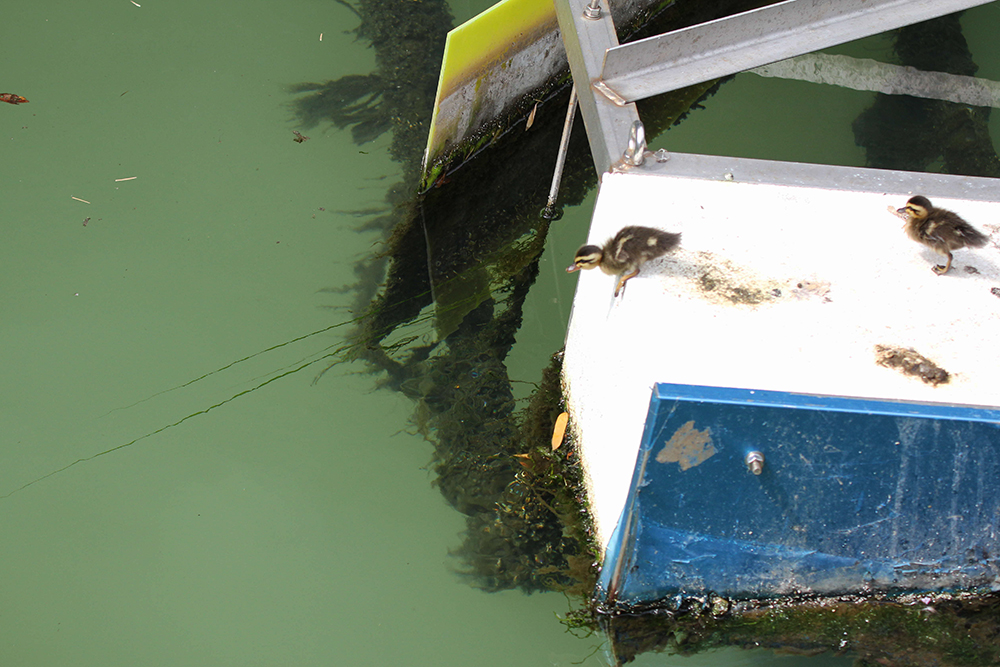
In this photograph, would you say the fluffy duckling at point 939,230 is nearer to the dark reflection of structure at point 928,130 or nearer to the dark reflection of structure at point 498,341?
the dark reflection of structure at point 498,341

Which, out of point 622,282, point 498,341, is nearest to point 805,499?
point 622,282

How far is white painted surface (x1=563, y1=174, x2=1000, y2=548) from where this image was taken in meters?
2.85

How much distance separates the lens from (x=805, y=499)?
2.90 m

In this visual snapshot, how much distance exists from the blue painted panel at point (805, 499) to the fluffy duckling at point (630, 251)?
0.65m

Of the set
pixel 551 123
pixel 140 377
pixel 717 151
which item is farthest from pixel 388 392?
pixel 717 151

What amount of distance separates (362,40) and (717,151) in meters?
2.99

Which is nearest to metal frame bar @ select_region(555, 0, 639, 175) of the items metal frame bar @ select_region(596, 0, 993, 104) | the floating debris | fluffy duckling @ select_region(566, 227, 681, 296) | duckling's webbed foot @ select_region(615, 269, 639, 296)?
metal frame bar @ select_region(596, 0, 993, 104)

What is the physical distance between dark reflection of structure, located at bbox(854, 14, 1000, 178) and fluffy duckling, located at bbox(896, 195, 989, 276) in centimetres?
316

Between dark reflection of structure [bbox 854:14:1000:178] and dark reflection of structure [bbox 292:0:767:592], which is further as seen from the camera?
dark reflection of structure [bbox 854:14:1000:178]

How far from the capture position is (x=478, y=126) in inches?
217

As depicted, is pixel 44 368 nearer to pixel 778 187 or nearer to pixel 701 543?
pixel 701 543

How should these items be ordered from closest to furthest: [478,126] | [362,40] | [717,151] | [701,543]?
1. [701,543]
2. [478,126]
3. [717,151]
4. [362,40]

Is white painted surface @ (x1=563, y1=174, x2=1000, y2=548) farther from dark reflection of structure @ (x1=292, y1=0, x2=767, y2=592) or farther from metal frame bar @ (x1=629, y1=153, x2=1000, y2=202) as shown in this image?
dark reflection of structure @ (x1=292, y1=0, x2=767, y2=592)

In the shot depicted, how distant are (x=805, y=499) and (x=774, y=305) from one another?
2.44 feet
